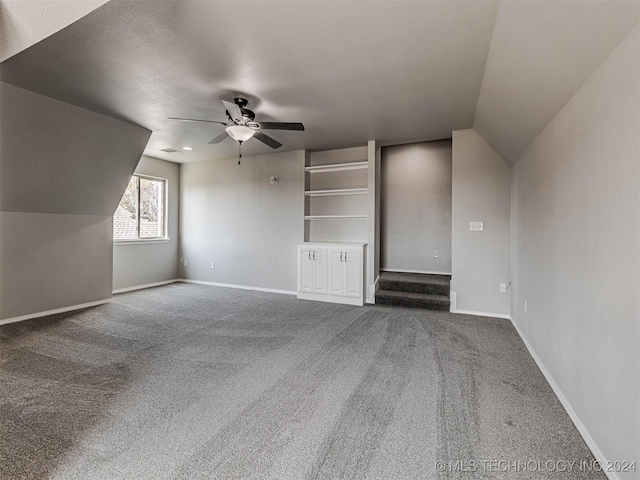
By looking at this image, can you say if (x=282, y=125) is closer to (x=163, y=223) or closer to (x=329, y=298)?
(x=329, y=298)

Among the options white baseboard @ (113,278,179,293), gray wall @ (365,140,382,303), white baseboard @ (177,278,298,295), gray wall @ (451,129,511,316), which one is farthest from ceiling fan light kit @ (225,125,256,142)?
→ white baseboard @ (113,278,179,293)

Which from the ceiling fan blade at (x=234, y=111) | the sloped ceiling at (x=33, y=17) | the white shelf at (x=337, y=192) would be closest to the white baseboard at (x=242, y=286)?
the white shelf at (x=337, y=192)

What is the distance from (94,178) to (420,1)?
4722mm

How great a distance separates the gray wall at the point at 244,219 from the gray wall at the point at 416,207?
176cm

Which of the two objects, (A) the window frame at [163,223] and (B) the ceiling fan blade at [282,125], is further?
(A) the window frame at [163,223]

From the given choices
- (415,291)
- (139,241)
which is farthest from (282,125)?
(139,241)

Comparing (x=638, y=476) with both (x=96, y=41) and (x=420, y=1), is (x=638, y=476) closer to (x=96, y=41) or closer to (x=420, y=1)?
(x=420, y=1)

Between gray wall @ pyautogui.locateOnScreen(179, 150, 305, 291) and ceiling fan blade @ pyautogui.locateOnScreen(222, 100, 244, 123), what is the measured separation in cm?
260

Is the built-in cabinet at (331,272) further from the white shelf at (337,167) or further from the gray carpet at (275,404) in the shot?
the white shelf at (337,167)

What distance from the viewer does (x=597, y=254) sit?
1699 mm

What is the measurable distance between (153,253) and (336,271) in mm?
4131

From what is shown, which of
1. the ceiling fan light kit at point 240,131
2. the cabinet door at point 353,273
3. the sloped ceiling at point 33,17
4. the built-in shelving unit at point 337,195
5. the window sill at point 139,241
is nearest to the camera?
the sloped ceiling at point 33,17

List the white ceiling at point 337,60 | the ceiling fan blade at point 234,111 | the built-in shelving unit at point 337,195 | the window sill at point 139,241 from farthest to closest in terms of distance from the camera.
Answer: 1. the window sill at point 139,241
2. the built-in shelving unit at point 337,195
3. the ceiling fan blade at point 234,111
4. the white ceiling at point 337,60

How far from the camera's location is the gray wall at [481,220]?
433 cm
